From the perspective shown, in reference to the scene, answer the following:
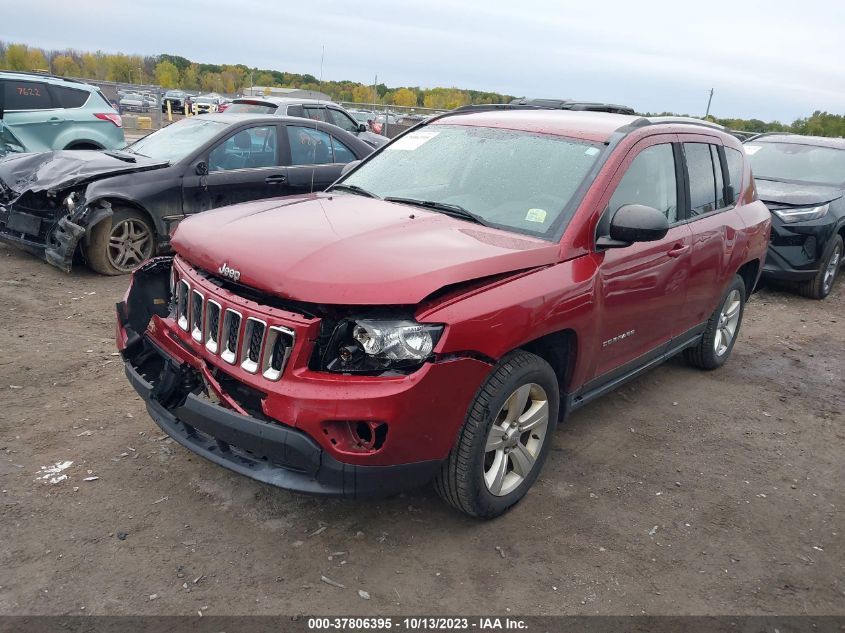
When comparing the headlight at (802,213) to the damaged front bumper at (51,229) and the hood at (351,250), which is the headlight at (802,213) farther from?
the damaged front bumper at (51,229)

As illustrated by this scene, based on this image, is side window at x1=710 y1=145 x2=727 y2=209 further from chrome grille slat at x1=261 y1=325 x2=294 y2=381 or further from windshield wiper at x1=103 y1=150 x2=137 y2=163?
windshield wiper at x1=103 y1=150 x2=137 y2=163

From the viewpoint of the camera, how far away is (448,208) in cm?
360

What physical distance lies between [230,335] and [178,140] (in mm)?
5404

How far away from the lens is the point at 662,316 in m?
4.20

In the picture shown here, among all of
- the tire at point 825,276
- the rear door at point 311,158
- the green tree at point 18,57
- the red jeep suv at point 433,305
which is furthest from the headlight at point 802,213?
the green tree at point 18,57

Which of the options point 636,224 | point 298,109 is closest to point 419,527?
point 636,224

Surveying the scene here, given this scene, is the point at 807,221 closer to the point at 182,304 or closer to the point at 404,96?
the point at 182,304

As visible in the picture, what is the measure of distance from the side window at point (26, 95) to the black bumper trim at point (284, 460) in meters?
9.59

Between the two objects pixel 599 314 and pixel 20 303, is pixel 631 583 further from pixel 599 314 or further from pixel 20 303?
pixel 20 303

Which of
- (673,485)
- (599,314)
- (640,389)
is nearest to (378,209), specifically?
(599,314)

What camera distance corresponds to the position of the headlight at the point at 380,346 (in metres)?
2.67

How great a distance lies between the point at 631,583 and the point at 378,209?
2.16 metres

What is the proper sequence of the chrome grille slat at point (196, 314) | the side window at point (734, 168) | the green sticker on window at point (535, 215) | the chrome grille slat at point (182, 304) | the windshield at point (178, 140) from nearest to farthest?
1. the chrome grille slat at point (196, 314)
2. the chrome grille slat at point (182, 304)
3. the green sticker on window at point (535, 215)
4. the side window at point (734, 168)
5. the windshield at point (178, 140)

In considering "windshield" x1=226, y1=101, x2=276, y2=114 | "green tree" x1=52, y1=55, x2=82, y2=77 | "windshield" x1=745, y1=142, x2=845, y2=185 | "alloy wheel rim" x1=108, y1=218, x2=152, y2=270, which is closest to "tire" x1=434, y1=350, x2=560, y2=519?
"alloy wheel rim" x1=108, y1=218, x2=152, y2=270
